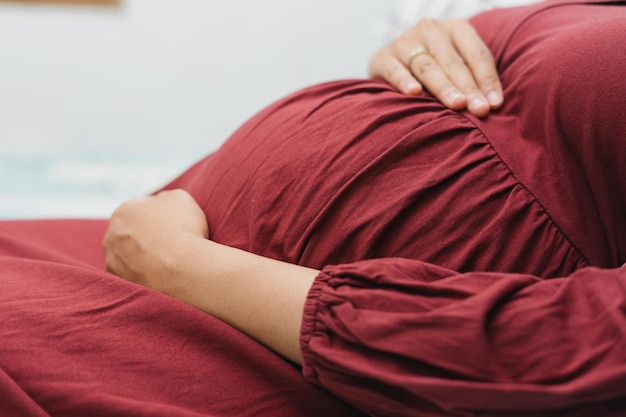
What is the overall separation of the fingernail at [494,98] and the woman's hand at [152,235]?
1.17ft

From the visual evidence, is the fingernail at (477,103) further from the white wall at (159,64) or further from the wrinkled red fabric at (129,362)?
the white wall at (159,64)

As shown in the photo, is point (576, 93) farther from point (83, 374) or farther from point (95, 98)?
point (95, 98)

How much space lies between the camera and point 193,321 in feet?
1.93

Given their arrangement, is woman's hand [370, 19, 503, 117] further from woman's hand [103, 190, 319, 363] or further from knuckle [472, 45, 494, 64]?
woman's hand [103, 190, 319, 363]

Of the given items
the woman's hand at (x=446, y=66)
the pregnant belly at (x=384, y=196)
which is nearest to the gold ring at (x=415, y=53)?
the woman's hand at (x=446, y=66)

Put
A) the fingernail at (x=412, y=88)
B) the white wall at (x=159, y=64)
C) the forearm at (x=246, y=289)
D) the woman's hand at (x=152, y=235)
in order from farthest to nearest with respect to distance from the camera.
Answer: the white wall at (x=159, y=64) < the fingernail at (x=412, y=88) < the woman's hand at (x=152, y=235) < the forearm at (x=246, y=289)

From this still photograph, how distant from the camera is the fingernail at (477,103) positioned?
73 cm

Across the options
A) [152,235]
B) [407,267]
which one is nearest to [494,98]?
[407,267]

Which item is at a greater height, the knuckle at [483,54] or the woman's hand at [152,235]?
the knuckle at [483,54]

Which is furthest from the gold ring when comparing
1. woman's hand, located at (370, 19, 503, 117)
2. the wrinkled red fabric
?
the wrinkled red fabric

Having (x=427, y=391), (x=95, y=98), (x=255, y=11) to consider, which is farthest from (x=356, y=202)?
(x=95, y=98)

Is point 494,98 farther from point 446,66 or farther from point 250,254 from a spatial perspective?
point 250,254

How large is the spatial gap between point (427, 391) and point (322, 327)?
0.10m

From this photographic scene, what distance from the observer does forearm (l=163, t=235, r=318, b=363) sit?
56 cm
